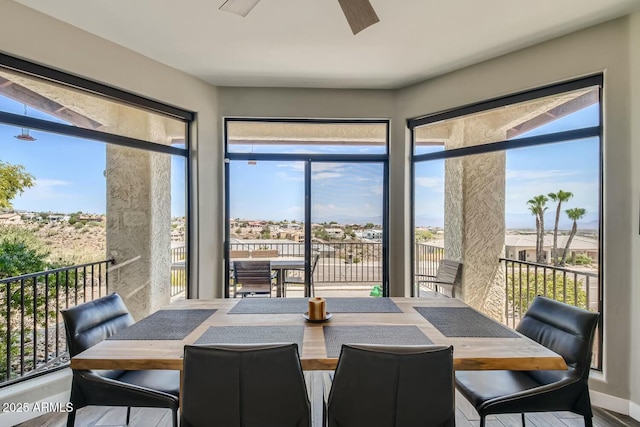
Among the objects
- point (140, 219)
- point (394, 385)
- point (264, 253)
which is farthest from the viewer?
point (264, 253)

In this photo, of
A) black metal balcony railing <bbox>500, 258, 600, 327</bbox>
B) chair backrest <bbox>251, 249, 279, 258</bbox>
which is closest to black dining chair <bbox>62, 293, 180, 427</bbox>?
chair backrest <bbox>251, 249, 279, 258</bbox>

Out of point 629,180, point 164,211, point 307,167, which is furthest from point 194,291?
point 629,180

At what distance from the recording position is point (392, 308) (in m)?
2.11

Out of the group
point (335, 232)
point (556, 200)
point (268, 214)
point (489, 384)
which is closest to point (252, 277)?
point (268, 214)

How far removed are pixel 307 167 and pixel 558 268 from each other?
272 cm

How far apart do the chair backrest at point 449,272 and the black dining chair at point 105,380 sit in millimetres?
2863

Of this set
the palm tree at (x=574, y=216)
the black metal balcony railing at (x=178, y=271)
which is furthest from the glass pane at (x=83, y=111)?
the palm tree at (x=574, y=216)

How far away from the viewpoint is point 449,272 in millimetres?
3551

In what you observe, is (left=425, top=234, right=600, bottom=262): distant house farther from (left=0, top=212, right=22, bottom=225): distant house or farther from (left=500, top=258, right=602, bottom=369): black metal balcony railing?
(left=0, top=212, right=22, bottom=225): distant house

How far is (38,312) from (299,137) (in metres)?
2.93

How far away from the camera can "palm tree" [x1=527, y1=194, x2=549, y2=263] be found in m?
2.89

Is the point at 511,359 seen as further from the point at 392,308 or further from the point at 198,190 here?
the point at 198,190

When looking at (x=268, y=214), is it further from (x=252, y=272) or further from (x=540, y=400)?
(x=540, y=400)

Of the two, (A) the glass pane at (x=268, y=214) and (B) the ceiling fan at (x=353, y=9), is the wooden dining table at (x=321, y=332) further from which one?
(B) the ceiling fan at (x=353, y=9)
